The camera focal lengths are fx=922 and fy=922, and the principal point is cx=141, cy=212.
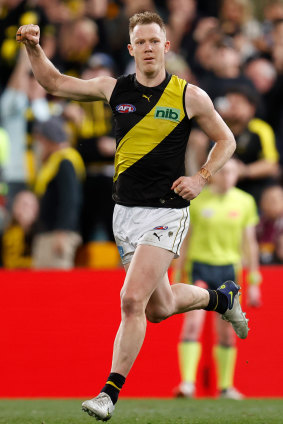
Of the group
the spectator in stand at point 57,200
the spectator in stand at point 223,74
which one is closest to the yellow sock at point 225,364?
the spectator in stand at point 57,200

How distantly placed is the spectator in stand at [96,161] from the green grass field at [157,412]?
239 centimetres

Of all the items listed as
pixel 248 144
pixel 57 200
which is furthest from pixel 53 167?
pixel 248 144

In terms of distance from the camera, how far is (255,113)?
37.4ft

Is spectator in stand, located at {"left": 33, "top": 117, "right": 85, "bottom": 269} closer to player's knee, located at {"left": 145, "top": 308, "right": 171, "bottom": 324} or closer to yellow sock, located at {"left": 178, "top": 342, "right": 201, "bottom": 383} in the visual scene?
yellow sock, located at {"left": 178, "top": 342, "right": 201, "bottom": 383}

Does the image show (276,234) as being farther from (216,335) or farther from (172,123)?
(172,123)

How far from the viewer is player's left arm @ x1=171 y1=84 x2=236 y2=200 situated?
613 cm

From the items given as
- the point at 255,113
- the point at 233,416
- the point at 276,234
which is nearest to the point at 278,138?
the point at 255,113

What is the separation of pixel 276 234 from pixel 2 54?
165 inches

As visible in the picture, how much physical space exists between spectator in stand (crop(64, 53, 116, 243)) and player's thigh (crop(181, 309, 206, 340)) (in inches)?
75.7

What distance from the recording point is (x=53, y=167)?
34.5 feet

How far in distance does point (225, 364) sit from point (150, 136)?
12.8 feet

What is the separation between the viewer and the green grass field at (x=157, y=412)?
6.70 m

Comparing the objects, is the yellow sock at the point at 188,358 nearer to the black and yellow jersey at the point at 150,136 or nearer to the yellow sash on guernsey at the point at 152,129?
the black and yellow jersey at the point at 150,136

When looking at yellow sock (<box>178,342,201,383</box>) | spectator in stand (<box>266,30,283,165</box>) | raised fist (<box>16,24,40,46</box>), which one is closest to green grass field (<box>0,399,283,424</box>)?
yellow sock (<box>178,342,201,383</box>)
